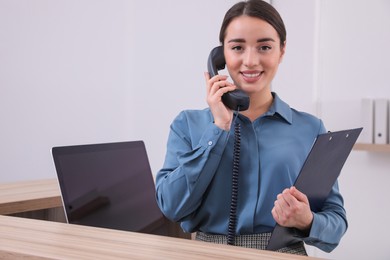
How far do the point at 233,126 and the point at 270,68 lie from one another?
0.17m

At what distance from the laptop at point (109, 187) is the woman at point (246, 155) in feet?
0.49

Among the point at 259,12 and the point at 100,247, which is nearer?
the point at 100,247

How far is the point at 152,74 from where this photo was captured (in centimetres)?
462

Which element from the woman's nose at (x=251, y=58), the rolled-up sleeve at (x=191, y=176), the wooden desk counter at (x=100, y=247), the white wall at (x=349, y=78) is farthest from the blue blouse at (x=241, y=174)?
the white wall at (x=349, y=78)

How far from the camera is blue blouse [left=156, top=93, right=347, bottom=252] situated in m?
1.45

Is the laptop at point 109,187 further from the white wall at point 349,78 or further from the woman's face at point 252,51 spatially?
the white wall at point 349,78

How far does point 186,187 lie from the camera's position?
1.46 m

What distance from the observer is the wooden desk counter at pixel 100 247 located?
943 mm

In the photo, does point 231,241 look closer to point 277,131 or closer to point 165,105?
point 277,131

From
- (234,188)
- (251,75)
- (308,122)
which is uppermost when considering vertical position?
(251,75)

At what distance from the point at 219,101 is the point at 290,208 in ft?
1.13

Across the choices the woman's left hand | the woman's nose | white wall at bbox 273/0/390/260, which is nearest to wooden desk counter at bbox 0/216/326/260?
the woman's left hand

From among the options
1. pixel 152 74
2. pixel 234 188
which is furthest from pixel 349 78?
pixel 234 188

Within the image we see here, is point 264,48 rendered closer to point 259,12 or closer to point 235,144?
point 259,12
